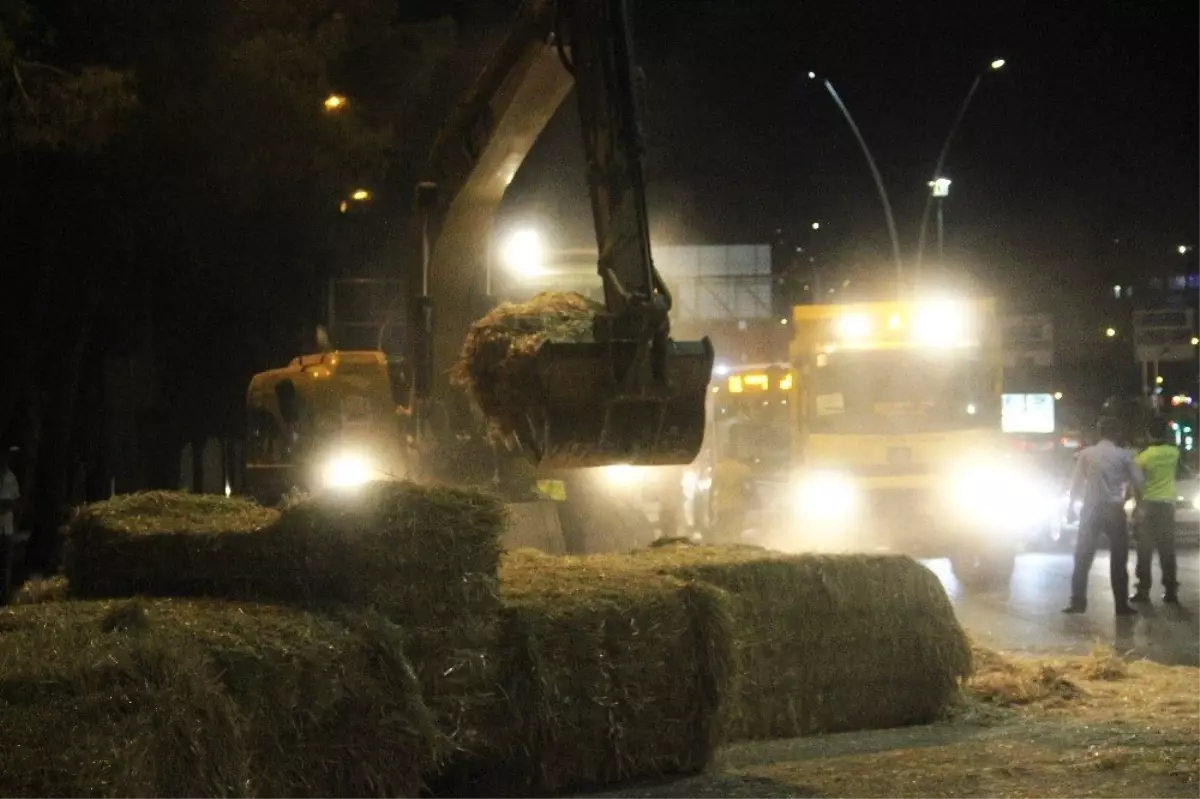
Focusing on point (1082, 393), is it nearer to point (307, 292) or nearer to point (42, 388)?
point (307, 292)

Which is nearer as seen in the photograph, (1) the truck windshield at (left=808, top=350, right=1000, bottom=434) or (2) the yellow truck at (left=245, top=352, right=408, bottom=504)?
(2) the yellow truck at (left=245, top=352, right=408, bottom=504)

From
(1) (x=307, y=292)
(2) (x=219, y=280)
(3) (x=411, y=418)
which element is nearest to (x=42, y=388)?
(2) (x=219, y=280)

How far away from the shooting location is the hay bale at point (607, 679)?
325 inches

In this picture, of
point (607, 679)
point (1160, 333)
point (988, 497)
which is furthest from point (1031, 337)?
point (607, 679)

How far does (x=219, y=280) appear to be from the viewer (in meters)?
28.7

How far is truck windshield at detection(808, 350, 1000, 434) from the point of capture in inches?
820

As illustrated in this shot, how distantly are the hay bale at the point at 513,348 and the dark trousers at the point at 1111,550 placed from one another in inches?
327

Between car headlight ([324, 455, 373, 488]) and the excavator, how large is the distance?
0.03 metres

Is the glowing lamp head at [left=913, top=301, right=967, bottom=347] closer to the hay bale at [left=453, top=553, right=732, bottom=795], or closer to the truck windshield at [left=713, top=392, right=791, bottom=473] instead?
the truck windshield at [left=713, top=392, right=791, bottom=473]

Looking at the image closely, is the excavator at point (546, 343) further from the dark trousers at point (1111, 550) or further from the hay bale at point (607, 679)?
the dark trousers at point (1111, 550)

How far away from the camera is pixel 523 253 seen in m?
14.7

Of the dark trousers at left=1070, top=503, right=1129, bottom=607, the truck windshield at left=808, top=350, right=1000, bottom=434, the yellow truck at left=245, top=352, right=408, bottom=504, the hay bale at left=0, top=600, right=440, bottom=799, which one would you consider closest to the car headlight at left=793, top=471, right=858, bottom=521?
the truck windshield at left=808, top=350, right=1000, bottom=434

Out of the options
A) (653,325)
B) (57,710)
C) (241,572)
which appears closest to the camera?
(57,710)

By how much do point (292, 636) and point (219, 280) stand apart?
22322 millimetres
